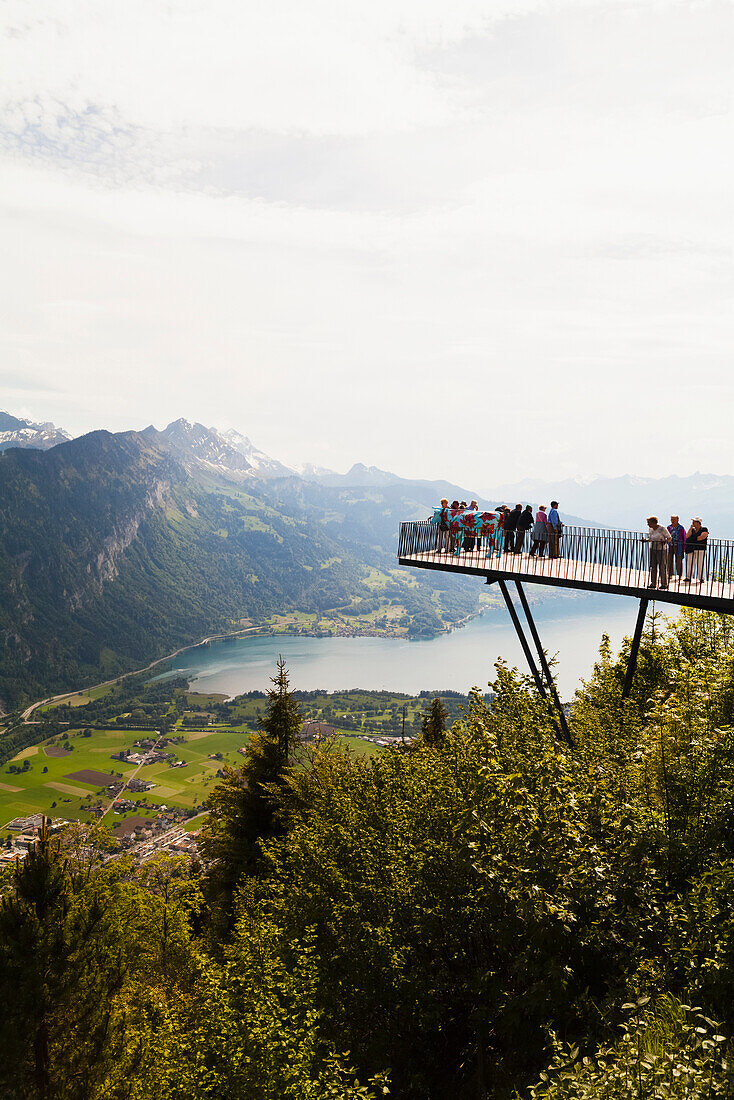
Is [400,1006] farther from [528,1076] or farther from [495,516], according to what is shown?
[495,516]

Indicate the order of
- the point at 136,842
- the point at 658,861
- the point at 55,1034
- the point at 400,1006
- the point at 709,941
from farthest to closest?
the point at 136,842 → the point at 400,1006 → the point at 55,1034 → the point at 658,861 → the point at 709,941

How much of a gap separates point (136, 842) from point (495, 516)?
374ft

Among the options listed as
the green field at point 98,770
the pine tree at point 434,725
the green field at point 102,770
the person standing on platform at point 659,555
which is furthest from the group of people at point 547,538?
the green field at point 98,770

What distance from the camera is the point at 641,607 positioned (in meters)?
22.4

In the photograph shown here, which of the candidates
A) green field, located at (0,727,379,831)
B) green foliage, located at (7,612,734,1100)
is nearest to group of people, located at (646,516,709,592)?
green foliage, located at (7,612,734,1100)

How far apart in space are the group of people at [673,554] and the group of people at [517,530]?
4.54 m

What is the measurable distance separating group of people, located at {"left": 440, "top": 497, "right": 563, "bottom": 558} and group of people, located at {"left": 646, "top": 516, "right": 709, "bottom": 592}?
4.54m

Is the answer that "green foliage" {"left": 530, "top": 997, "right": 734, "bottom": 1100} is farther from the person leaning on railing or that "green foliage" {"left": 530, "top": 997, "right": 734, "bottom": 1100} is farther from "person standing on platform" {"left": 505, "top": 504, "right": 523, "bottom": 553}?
"person standing on platform" {"left": 505, "top": 504, "right": 523, "bottom": 553}

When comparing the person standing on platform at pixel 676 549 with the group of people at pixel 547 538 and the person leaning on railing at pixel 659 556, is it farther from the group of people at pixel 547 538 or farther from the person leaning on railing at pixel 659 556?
the person leaning on railing at pixel 659 556

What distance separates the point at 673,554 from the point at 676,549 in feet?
0.95

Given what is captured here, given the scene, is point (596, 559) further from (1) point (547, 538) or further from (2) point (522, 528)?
(2) point (522, 528)

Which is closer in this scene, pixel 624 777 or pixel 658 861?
pixel 658 861

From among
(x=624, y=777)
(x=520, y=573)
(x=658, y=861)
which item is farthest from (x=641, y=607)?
(x=658, y=861)

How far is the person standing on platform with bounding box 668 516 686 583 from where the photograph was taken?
19.0 metres
